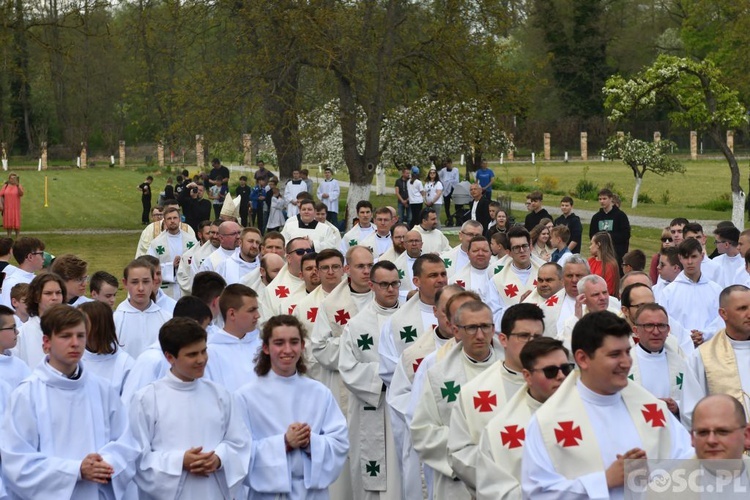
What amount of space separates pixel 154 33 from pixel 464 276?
20.7 metres

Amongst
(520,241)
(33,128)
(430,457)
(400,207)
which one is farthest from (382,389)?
(33,128)

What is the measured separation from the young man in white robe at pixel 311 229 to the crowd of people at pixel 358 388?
5.16 m

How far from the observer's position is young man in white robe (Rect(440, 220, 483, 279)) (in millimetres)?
14102

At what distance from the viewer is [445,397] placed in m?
7.64

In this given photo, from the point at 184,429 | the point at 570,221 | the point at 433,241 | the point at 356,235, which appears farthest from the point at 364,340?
the point at 570,221

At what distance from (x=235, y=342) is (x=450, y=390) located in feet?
4.89

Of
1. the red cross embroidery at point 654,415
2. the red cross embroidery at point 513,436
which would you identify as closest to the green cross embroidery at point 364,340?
the red cross embroidery at point 513,436

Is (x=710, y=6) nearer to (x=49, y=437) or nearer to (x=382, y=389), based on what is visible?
(x=382, y=389)

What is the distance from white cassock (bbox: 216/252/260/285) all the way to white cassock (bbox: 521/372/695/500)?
25.5 ft

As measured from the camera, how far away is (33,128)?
84.1 meters

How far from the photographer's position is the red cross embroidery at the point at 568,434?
19.5ft

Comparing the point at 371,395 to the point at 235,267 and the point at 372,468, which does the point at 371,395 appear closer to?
the point at 372,468

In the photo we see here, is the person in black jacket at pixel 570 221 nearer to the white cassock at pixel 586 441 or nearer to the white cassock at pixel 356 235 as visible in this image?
the white cassock at pixel 356 235

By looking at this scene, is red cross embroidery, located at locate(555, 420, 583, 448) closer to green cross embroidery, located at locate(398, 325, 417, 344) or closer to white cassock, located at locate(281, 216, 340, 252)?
green cross embroidery, located at locate(398, 325, 417, 344)
